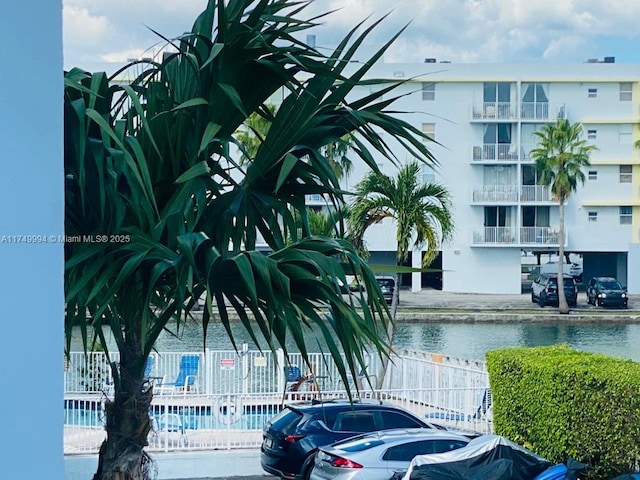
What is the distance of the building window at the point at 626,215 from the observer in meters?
49.5

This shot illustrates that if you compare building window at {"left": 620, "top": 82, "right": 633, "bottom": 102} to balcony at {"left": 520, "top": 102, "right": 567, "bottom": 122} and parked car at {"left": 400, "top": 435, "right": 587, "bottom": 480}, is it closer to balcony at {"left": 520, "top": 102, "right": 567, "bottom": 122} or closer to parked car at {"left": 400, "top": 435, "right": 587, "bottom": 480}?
balcony at {"left": 520, "top": 102, "right": 567, "bottom": 122}

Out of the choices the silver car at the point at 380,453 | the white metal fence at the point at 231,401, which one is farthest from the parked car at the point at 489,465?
the white metal fence at the point at 231,401

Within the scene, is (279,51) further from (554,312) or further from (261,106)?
(554,312)

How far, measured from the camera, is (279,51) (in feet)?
17.5

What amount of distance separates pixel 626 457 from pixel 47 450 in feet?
34.5

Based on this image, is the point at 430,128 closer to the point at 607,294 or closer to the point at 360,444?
the point at 607,294

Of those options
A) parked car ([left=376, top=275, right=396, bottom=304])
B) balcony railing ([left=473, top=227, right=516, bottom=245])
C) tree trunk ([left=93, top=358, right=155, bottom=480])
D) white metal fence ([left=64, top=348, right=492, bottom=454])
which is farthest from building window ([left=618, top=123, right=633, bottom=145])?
tree trunk ([left=93, top=358, right=155, bottom=480])

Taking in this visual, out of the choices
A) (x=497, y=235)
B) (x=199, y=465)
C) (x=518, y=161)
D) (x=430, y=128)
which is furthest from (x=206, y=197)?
(x=518, y=161)

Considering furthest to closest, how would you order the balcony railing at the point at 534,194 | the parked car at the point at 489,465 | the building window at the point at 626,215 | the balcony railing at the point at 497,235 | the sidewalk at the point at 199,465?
the building window at the point at 626,215 → the balcony railing at the point at 497,235 → the balcony railing at the point at 534,194 → the sidewalk at the point at 199,465 → the parked car at the point at 489,465

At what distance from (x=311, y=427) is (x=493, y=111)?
39.0 metres

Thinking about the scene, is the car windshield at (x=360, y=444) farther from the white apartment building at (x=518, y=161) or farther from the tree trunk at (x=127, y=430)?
the white apartment building at (x=518, y=161)

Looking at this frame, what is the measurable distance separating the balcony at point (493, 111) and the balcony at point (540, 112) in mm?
666

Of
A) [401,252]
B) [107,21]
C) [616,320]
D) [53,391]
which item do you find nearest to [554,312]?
[616,320]

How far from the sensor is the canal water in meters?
32.2
